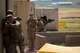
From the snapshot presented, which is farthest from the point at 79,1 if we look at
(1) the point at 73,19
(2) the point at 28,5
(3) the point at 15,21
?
(3) the point at 15,21

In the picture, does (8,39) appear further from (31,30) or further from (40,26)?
(40,26)

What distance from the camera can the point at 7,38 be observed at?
6250 mm

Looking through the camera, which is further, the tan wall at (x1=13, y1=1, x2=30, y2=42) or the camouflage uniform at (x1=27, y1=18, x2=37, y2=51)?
the tan wall at (x1=13, y1=1, x2=30, y2=42)

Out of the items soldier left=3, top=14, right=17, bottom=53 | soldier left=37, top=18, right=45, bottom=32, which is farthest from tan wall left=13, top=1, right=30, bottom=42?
soldier left=3, top=14, right=17, bottom=53

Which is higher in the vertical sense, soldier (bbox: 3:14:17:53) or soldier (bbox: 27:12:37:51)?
soldier (bbox: 3:14:17:53)

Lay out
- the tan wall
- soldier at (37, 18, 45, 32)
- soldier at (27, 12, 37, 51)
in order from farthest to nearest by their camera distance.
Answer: the tan wall → soldier at (37, 18, 45, 32) → soldier at (27, 12, 37, 51)

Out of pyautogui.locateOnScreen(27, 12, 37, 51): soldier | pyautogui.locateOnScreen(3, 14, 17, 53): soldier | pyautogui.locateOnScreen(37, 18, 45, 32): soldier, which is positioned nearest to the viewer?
pyautogui.locateOnScreen(3, 14, 17, 53): soldier

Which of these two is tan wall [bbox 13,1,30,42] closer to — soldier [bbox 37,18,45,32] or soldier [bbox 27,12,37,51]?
soldier [bbox 37,18,45,32]

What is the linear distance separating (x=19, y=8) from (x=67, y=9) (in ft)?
38.1

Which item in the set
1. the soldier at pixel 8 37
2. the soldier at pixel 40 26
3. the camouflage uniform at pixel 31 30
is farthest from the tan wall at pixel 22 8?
the soldier at pixel 8 37

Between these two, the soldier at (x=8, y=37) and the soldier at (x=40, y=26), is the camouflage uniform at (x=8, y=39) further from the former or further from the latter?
the soldier at (x=40, y=26)

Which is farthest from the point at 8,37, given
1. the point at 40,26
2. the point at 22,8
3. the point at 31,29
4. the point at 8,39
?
the point at 22,8

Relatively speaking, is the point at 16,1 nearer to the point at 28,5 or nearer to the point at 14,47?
the point at 28,5

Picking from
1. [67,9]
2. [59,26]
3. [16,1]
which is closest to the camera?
[16,1]
